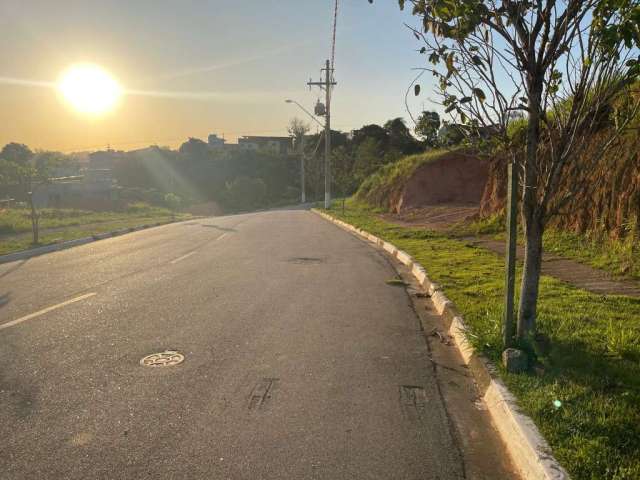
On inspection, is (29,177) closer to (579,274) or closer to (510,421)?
(579,274)

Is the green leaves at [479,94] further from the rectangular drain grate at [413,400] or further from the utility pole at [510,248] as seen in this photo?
the rectangular drain grate at [413,400]

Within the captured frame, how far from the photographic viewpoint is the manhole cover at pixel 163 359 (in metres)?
5.60

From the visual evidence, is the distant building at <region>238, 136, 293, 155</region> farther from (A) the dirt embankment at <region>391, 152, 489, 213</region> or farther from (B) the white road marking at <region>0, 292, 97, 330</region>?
(B) the white road marking at <region>0, 292, 97, 330</region>

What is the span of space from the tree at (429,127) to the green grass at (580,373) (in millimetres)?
2203

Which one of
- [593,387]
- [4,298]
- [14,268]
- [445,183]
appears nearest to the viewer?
[593,387]

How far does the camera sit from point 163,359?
5.77 metres

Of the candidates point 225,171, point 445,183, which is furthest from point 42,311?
point 225,171

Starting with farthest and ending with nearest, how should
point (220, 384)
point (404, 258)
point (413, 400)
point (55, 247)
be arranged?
1. point (55, 247)
2. point (404, 258)
3. point (220, 384)
4. point (413, 400)

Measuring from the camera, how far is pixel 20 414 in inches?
173

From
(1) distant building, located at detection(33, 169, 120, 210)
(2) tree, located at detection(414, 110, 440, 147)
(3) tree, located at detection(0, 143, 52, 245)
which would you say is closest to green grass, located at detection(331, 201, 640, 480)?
(2) tree, located at detection(414, 110, 440, 147)

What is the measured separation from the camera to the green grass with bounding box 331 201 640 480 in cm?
358

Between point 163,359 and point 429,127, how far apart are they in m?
3.74

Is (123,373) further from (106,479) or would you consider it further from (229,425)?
(106,479)

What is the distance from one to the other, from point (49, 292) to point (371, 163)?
4534cm
